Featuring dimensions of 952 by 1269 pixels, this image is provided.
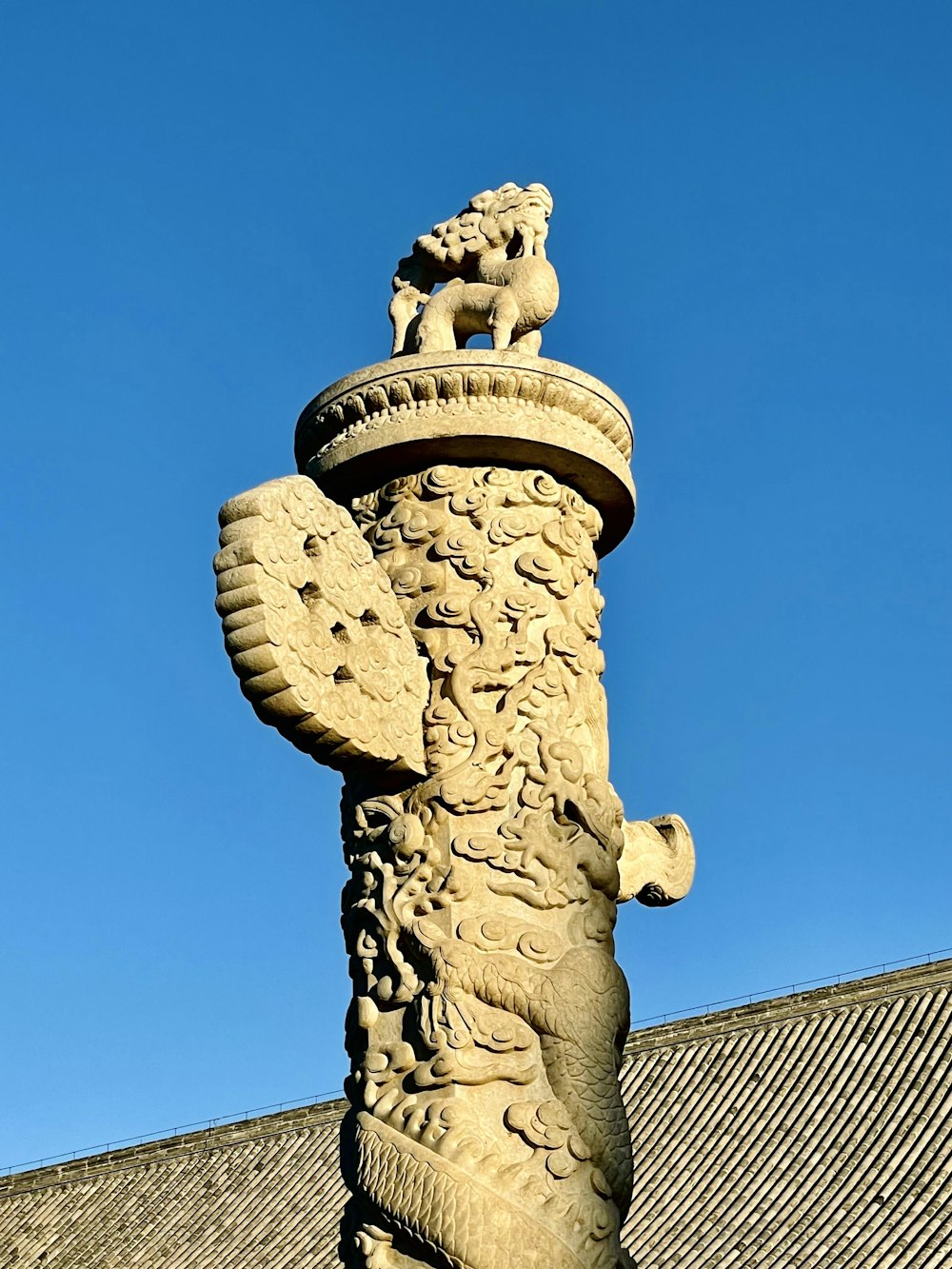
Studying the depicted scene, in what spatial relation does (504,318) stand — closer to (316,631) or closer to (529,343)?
(529,343)

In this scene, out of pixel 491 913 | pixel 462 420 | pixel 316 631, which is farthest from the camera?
pixel 462 420

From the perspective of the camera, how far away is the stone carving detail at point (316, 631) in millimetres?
3779

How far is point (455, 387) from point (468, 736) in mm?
747

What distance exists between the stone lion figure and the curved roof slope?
14.2m

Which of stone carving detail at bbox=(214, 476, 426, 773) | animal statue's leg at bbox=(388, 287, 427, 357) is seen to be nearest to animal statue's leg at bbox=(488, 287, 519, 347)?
animal statue's leg at bbox=(388, 287, 427, 357)

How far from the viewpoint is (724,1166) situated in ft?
66.1

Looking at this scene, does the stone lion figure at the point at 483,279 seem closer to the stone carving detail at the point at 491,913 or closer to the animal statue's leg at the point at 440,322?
the animal statue's leg at the point at 440,322

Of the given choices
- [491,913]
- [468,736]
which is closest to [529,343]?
[468,736]

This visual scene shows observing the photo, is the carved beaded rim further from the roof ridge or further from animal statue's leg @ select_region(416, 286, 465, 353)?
the roof ridge

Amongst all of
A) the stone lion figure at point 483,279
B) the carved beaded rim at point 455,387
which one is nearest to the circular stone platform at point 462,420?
the carved beaded rim at point 455,387

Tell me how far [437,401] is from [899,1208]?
1537cm

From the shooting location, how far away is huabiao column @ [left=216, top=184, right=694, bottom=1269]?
383cm

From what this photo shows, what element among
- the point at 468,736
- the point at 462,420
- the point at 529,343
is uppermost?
the point at 529,343

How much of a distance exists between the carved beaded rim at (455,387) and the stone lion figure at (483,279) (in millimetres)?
147
